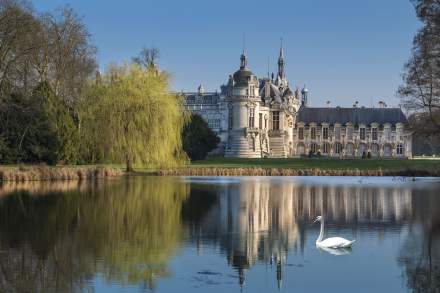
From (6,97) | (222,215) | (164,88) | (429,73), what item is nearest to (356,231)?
(222,215)

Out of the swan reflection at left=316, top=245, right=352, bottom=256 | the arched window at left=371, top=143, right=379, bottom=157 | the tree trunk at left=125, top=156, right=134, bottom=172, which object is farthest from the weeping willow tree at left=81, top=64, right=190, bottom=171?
the arched window at left=371, top=143, right=379, bottom=157

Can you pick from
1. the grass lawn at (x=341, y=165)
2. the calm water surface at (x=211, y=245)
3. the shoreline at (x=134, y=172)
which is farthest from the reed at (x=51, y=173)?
the grass lawn at (x=341, y=165)

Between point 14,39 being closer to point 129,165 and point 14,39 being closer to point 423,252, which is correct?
point 129,165

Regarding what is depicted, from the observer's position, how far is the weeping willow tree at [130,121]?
41469 millimetres

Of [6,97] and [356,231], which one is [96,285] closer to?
[356,231]

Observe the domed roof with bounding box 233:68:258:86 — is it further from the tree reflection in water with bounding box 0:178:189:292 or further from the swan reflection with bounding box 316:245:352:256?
the swan reflection with bounding box 316:245:352:256

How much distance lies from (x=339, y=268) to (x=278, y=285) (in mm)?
1851

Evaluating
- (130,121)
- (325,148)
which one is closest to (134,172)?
(130,121)

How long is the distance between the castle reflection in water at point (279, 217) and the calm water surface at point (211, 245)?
3 cm

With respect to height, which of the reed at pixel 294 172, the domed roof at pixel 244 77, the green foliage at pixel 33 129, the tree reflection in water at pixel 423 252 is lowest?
the tree reflection in water at pixel 423 252

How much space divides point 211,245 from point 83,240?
2467 millimetres

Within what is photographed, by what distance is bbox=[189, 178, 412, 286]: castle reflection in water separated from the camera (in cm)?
1371

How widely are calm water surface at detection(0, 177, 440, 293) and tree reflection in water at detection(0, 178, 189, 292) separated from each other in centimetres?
2

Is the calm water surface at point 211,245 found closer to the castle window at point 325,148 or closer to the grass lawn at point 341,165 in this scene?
the grass lawn at point 341,165
